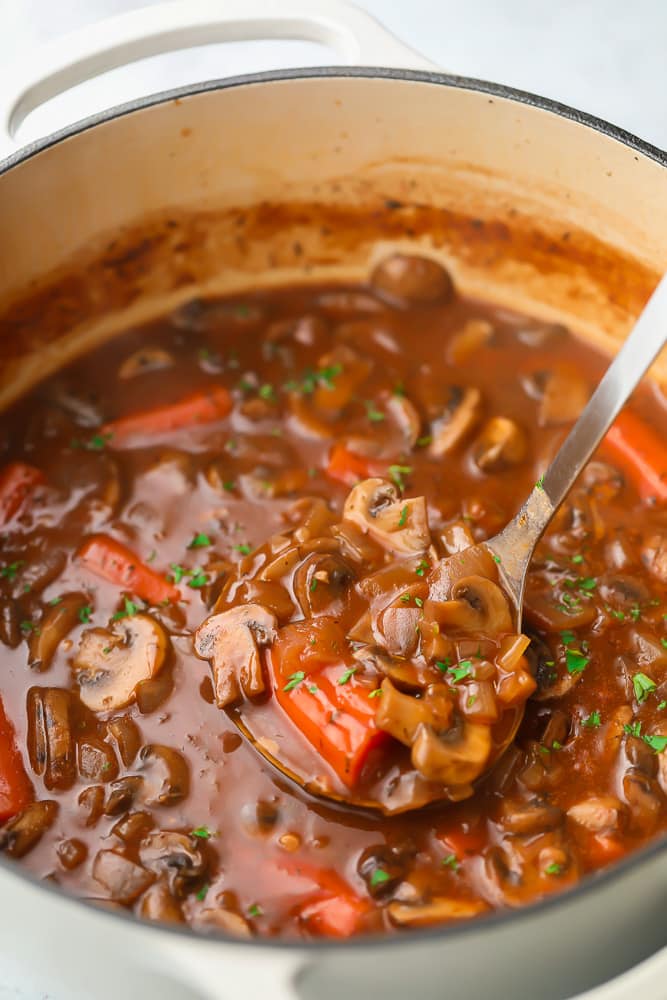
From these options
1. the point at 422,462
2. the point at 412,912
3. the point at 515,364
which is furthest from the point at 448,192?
the point at 412,912

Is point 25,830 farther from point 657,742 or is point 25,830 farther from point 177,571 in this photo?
point 657,742

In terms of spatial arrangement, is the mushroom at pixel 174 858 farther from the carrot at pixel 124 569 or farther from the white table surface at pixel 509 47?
the white table surface at pixel 509 47

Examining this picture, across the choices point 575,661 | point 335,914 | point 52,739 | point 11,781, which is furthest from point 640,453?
point 11,781

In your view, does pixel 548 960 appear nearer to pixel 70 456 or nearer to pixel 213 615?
pixel 213 615

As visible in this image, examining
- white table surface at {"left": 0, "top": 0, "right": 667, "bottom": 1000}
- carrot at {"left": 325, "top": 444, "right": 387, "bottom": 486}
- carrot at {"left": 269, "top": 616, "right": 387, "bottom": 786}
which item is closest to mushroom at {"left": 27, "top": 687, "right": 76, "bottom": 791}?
carrot at {"left": 269, "top": 616, "right": 387, "bottom": 786}

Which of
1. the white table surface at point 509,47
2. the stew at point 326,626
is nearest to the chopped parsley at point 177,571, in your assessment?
the stew at point 326,626

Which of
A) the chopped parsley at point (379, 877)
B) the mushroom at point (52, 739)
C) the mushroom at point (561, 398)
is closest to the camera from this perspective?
the chopped parsley at point (379, 877)
